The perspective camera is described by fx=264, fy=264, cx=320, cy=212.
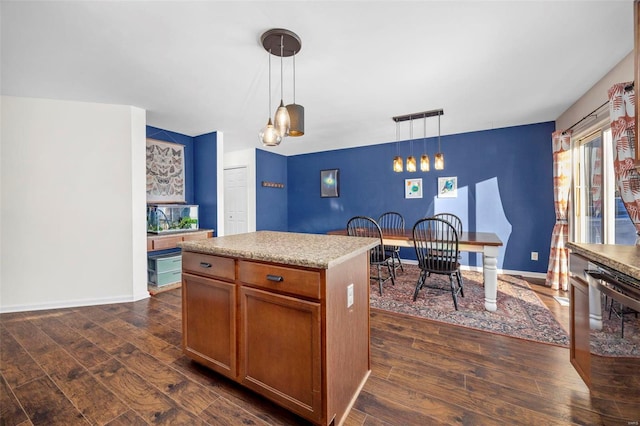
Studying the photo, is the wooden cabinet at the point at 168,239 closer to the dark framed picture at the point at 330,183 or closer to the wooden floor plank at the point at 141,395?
the wooden floor plank at the point at 141,395

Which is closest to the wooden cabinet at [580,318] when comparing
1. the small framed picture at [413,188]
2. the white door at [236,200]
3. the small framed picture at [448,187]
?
the small framed picture at [448,187]

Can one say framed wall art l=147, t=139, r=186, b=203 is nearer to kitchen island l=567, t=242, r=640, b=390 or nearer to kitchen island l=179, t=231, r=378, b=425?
kitchen island l=179, t=231, r=378, b=425

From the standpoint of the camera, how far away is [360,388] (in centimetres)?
154

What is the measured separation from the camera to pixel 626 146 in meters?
1.88

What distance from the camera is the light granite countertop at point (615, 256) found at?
1031 millimetres

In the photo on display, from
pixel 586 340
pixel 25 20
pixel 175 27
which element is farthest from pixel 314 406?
pixel 25 20

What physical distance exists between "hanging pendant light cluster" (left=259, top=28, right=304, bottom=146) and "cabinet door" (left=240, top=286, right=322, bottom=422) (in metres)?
1.07

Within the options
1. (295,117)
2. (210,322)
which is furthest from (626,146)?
(210,322)

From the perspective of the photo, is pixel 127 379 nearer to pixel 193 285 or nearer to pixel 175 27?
pixel 193 285

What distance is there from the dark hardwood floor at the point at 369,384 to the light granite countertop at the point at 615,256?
357mm

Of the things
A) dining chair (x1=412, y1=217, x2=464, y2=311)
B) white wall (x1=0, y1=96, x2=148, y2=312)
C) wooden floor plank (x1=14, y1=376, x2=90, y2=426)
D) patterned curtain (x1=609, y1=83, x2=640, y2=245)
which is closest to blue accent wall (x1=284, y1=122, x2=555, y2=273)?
dining chair (x1=412, y1=217, x2=464, y2=311)

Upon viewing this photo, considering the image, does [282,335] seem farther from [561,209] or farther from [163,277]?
[561,209]

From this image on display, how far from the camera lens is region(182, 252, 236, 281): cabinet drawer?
1502mm

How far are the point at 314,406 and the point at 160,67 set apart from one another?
2.69 metres
